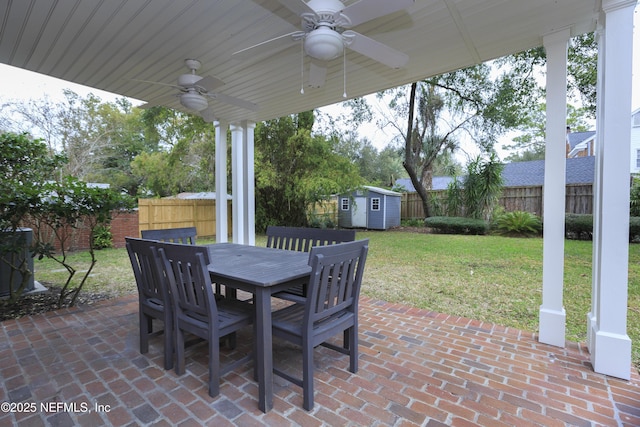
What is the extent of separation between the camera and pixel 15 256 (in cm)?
370

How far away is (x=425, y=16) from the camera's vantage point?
237cm

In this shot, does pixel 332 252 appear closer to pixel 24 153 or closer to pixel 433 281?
pixel 433 281

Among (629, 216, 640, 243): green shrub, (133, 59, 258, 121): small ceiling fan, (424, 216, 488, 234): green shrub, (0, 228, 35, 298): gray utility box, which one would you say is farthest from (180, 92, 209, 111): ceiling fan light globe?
(629, 216, 640, 243): green shrub

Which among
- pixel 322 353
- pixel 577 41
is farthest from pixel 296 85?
pixel 577 41

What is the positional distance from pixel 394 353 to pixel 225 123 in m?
4.54

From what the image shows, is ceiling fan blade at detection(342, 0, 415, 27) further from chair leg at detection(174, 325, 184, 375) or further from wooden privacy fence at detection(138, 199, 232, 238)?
wooden privacy fence at detection(138, 199, 232, 238)

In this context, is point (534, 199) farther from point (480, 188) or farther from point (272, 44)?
point (272, 44)

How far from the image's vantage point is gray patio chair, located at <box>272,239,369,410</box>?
5.82 feet

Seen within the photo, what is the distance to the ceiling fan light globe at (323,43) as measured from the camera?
6.45 ft

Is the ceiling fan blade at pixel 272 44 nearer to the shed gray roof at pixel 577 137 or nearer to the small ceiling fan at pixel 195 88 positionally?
the small ceiling fan at pixel 195 88

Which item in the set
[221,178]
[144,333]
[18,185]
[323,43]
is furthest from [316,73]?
[18,185]

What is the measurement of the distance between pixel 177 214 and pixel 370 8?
355 inches

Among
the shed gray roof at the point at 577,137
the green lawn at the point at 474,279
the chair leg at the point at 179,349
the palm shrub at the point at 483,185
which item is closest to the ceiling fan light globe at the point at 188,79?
the chair leg at the point at 179,349

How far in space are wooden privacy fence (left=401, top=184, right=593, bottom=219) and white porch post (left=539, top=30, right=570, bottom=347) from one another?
8494 millimetres
